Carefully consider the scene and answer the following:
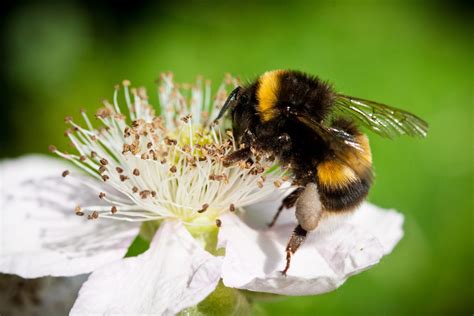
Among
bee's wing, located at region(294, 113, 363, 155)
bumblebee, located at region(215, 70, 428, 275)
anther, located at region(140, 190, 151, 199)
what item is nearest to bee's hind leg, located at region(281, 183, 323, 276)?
bumblebee, located at region(215, 70, 428, 275)

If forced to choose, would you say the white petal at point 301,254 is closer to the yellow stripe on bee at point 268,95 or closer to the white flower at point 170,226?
the white flower at point 170,226

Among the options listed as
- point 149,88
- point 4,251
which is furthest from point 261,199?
point 149,88

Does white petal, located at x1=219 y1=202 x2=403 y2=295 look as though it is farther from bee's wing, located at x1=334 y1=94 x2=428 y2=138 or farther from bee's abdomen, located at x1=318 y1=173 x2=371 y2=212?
bee's wing, located at x1=334 y1=94 x2=428 y2=138

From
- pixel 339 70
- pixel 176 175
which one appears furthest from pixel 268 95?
pixel 339 70

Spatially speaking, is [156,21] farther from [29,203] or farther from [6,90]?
[29,203]

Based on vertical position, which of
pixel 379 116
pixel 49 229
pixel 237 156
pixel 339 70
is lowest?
pixel 49 229

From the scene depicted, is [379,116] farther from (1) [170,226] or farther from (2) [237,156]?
(1) [170,226]

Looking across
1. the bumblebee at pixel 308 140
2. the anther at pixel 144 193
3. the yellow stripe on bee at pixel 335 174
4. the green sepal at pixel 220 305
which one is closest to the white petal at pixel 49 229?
the anther at pixel 144 193
